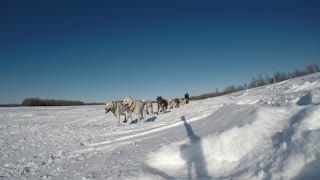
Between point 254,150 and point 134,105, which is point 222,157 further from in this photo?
point 134,105

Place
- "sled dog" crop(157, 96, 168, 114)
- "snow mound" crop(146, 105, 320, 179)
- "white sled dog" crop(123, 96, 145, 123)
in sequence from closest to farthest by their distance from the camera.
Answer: "snow mound" crop(146, 105, 320, 179) → "white sled dog" crop(123, 96, 145, 123) → "sled dog" crop(157, 96, 168, 114)

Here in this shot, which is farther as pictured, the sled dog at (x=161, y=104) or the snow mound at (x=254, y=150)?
the sled dog at (x=161, y=104)

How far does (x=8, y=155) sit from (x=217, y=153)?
6.80 meters

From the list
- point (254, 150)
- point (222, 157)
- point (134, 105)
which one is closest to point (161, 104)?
point (134, 105)

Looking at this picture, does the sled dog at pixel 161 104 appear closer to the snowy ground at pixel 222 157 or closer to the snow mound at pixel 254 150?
the snowy ground at pixel 222 157

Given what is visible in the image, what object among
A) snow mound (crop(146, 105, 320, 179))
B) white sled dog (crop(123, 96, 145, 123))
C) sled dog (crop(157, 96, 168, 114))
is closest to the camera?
snow mound (crop(146, 105, 320, 179))

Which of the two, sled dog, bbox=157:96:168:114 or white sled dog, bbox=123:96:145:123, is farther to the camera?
sled dog, bbox=157:96:168:114

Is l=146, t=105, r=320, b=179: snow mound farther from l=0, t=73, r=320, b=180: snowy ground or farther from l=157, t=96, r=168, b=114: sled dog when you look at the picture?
l=157, t=96, r=168, b=114: sled dog

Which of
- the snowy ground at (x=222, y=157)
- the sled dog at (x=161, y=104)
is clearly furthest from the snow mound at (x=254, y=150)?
the sled dog at (x=161, y=104)

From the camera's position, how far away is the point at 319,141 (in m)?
4.73

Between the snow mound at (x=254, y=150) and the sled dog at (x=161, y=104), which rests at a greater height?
the sled dog at (x=161, y=104)

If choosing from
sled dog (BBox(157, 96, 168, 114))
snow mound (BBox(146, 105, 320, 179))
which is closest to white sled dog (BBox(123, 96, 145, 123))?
sled dog (BBox(157, 96, 168, 114))

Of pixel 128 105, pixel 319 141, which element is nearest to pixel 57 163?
pixel 319 141

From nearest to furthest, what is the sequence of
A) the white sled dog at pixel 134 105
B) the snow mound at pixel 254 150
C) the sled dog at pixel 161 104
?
1. the snow mound at pixel 254 150
2. the white sled dog at pixel 134 105
3. the sled dog at pixel 161 104
